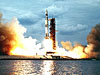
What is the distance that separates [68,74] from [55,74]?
5.56 meters

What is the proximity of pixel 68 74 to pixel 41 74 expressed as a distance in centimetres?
1130

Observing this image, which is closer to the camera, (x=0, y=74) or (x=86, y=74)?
(x=0, y=74)

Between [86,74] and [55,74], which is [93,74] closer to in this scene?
[86,74]

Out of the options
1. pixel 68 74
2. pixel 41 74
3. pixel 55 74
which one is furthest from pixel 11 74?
pixel 68 74

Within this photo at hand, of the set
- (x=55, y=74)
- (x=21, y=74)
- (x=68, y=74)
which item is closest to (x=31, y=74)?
(x=21, y=74)

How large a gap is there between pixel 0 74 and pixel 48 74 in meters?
19.1

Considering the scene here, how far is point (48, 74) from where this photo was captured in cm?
8612

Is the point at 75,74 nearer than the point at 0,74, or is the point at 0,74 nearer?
the point at 0,74

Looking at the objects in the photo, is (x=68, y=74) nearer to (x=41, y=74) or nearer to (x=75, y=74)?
(x=75, y=74)

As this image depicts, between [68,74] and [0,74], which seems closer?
[0,74]

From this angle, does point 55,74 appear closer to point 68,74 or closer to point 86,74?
point 68,74

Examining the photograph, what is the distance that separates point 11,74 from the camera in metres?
83.7

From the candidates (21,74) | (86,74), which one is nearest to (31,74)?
(21,74)

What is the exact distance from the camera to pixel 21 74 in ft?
276
